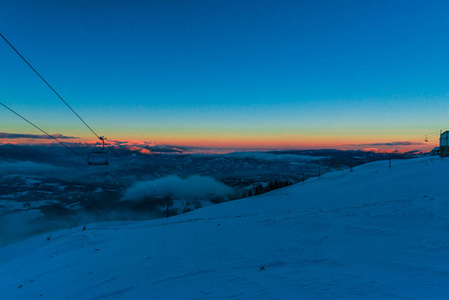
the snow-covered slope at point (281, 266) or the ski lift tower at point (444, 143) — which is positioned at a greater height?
the ski lift tower at point (444, 143)

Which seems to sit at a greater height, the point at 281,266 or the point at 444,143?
the point at 444,143

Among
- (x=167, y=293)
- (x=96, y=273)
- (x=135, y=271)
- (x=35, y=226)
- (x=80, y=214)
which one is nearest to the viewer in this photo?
(x=167, y=293)

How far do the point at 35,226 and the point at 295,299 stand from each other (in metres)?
219

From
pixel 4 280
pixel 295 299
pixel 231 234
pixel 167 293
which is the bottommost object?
pixel 4 280

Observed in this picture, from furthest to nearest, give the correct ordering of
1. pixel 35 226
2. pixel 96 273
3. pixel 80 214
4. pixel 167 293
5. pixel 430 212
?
pixel 80 214
pixel 35 226
pixel 430 212
pixel 96 273
pixel 167 293

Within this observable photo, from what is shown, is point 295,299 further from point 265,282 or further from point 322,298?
point 265,282

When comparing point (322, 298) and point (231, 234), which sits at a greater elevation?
point (322, 298)

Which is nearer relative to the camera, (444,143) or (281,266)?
(281,266)

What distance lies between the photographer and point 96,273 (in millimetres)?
10312

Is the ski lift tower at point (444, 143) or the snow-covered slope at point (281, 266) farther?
the ski lift tower at point (444, 143)

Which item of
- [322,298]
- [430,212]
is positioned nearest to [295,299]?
[322,298]

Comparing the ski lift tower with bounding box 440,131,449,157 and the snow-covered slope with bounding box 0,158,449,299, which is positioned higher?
the ski lift tower with bounding box 440,131,449,157

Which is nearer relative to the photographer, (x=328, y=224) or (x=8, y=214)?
(x=328, y=224)

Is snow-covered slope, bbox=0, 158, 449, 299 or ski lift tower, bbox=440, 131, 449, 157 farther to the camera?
ski lift tower, bbox=440, 131, 449, 157
